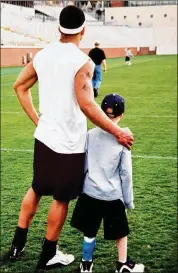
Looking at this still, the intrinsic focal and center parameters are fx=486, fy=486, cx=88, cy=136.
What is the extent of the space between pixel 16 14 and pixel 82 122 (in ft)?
153

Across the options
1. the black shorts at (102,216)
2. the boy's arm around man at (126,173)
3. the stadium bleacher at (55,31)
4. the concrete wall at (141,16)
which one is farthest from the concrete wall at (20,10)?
the boy's arm around man at (126,173)

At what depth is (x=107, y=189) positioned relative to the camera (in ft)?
10.6

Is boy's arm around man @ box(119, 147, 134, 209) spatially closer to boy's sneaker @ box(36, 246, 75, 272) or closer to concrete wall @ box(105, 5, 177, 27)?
boy's sneaker @ box(36, 246, 75, 272)

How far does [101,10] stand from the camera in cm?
6575

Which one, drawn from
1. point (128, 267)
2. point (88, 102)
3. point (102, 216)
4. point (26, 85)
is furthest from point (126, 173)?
point (26, 85)

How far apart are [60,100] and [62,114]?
9 centimetres

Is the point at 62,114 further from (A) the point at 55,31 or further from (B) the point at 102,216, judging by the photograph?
(A) the point at 55,31

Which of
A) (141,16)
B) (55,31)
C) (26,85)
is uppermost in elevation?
(141,16)

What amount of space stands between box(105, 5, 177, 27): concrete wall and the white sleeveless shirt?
233 feet

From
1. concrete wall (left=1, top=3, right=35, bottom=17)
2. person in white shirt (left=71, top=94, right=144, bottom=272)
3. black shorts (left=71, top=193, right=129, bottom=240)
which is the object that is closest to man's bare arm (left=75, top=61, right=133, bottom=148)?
person in white shirt (left=71, top=94, right=144, bottom=272)

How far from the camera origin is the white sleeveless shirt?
9.75 feet

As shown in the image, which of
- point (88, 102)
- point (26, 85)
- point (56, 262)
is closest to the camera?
point (88, 102)

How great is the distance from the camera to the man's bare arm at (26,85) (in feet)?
10.6

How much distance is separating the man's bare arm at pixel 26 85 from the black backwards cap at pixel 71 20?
14.2 inches
